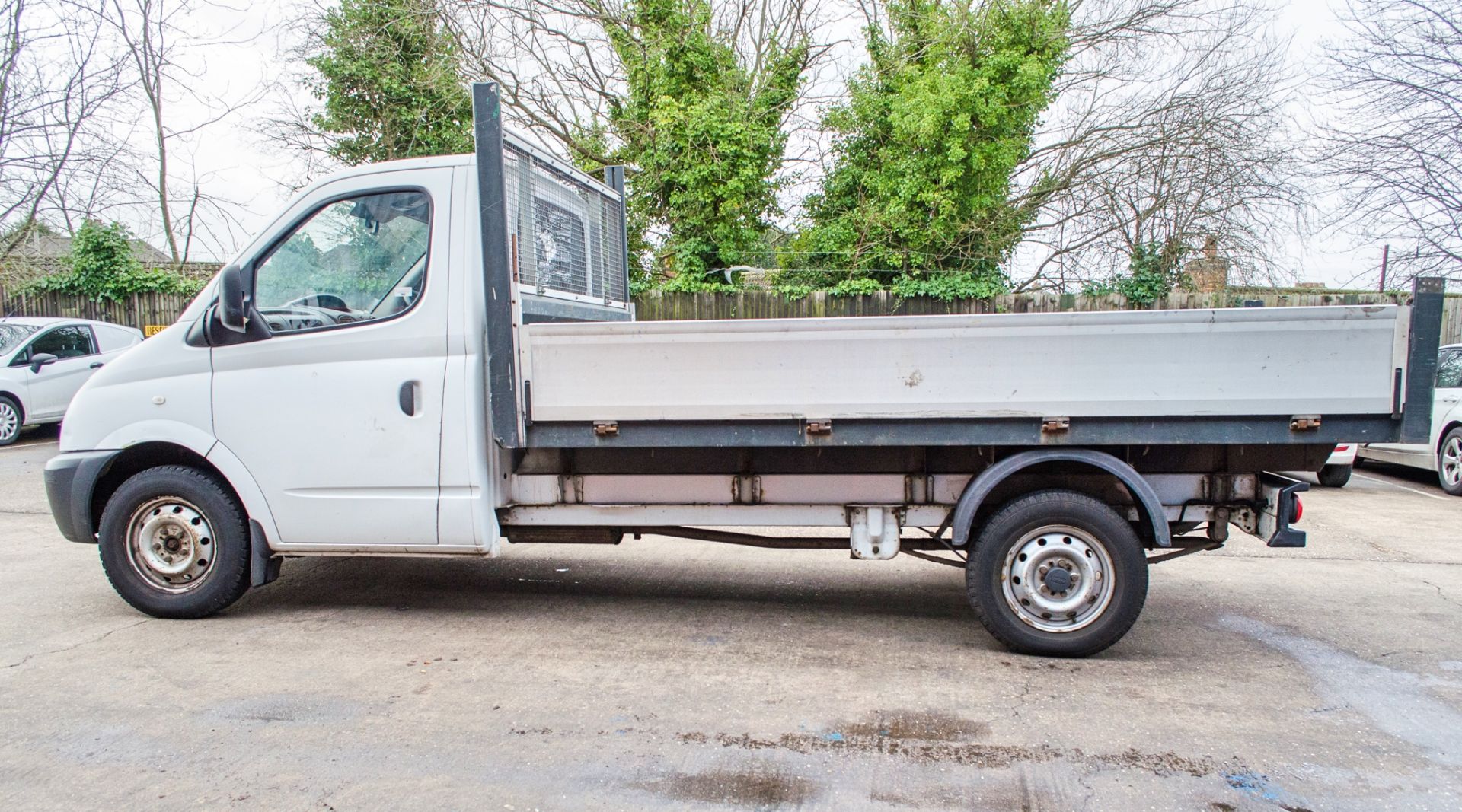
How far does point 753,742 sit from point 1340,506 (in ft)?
26.6

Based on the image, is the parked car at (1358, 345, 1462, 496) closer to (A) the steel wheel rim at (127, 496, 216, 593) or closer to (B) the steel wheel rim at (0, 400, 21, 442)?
(A) the steel wheel rim at (127, 496, 216, 593)

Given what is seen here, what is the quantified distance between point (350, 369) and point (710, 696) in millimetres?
2471

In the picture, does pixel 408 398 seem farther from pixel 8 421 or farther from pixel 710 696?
pixel 8 421

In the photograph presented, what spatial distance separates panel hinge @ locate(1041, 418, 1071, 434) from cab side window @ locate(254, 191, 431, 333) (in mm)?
3251

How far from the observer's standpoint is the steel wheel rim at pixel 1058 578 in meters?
4.33

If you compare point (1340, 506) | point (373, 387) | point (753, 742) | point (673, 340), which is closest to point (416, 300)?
Result: point (373, 387)

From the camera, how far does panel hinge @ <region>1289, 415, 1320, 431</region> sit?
409cm

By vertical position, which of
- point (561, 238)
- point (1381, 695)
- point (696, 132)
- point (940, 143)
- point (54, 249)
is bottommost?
point (1381, 695)

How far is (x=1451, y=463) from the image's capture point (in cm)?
970

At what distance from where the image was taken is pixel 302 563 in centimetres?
643

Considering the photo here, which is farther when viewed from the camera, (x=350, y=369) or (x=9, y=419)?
(x=9, y=419)

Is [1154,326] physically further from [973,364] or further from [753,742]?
[753,742]

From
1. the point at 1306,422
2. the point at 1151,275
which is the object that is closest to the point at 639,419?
the point at 1306,422

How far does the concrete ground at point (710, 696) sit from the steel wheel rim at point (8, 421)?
8040 mm
